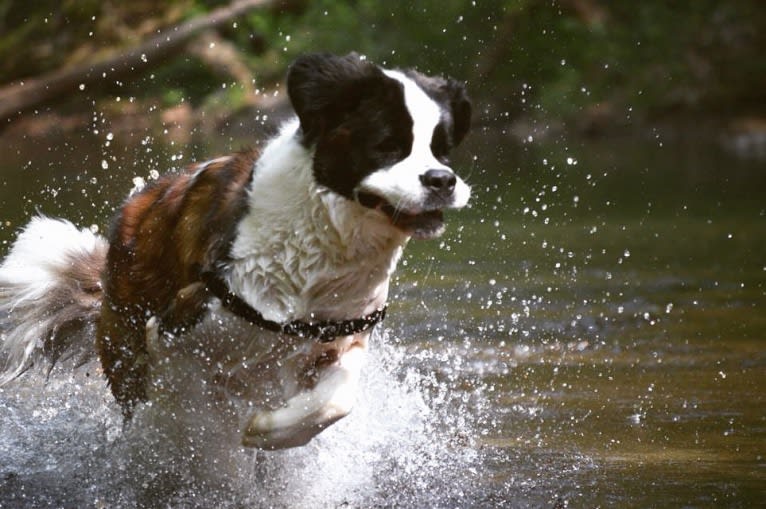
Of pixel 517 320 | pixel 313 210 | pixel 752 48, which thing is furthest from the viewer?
pixel 752 48

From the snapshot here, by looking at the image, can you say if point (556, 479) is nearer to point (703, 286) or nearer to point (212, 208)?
point (212, 208)

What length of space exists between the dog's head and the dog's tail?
4.71 ft

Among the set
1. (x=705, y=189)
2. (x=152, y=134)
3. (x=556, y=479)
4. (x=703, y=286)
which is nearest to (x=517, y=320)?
(x=703, y=286)

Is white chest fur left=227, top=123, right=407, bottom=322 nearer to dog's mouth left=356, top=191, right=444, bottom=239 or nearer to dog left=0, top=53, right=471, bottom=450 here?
dog left=0, top=53, right=471, bottom=450

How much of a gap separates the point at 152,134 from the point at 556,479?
1898 centimetres

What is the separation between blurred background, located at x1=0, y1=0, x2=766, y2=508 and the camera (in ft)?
15.8

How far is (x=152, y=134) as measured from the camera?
2284 centimetres

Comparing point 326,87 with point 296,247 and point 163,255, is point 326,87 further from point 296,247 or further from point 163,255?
point 163,255

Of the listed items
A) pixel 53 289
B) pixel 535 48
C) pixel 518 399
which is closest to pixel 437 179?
pixel 53 289

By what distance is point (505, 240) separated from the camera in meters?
10.6

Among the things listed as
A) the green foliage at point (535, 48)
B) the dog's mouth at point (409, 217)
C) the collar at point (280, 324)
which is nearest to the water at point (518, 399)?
the collar at point (280, 324)

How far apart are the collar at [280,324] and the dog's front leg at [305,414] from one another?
0.45 ft

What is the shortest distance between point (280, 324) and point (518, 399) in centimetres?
192

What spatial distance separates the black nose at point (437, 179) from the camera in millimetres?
3928
